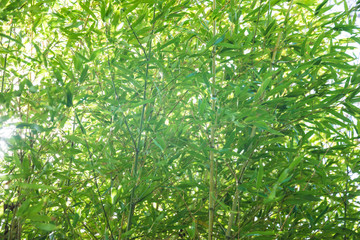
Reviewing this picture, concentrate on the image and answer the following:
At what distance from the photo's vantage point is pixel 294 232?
1.45 meters

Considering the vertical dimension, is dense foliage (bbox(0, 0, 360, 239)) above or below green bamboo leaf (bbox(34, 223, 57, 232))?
above

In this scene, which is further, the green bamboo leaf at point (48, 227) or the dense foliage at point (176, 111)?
the dense foliage at point (176, 111)

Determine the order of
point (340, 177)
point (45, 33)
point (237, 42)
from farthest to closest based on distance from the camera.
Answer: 1. point (45, 33)
2. point (340, 177)
3. point (237, 42)

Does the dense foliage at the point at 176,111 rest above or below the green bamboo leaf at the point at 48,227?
above

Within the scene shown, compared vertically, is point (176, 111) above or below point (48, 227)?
above

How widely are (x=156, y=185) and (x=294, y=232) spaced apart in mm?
730

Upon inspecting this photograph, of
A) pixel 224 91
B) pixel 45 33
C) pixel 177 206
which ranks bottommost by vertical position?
pixel 177 206

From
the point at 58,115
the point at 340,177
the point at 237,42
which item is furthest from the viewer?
the point at 340,177

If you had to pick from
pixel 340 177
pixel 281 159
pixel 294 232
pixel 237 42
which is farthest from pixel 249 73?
pixel 294 232

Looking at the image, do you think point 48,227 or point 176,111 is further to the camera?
point 176,111

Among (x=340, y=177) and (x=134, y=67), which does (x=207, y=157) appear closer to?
(x=134, y=67)

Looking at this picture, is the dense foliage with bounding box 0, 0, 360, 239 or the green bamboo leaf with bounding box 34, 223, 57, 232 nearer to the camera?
the green bamboo leaf with bounding box 34, 223, 57, 232

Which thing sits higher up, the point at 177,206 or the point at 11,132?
the point at 11,132

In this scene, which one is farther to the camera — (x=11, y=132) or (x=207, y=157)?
(x=11, y=132)
